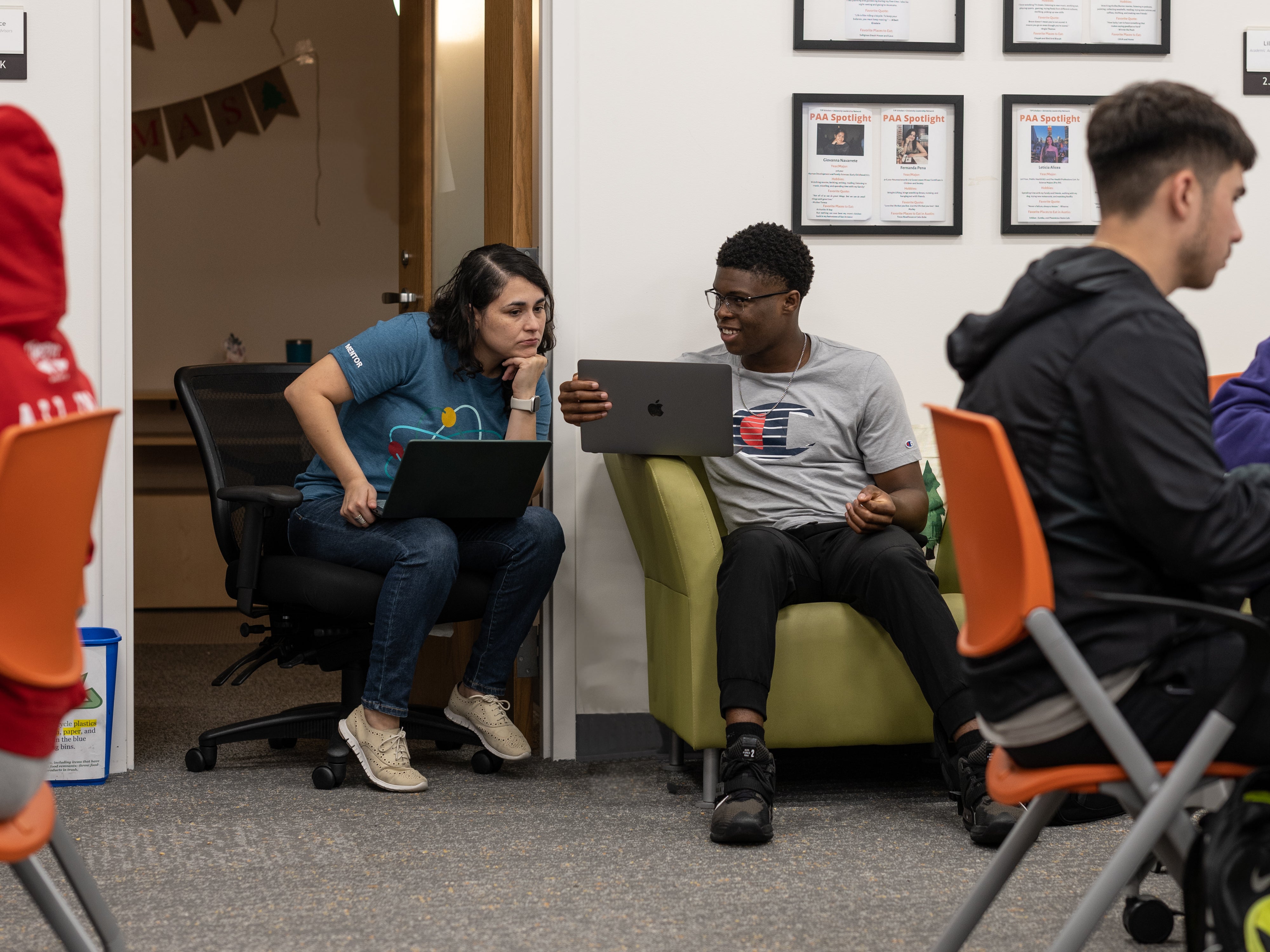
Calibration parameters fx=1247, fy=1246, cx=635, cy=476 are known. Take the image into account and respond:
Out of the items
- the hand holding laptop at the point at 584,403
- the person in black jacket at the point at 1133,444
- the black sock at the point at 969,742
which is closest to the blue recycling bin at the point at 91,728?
the hand holding laptop at the point at 584,403

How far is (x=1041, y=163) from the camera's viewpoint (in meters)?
2.84

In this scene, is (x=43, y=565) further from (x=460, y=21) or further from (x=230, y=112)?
(x=230, y=112)

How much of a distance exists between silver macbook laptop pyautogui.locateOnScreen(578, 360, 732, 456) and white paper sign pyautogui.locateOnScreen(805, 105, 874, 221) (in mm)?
619

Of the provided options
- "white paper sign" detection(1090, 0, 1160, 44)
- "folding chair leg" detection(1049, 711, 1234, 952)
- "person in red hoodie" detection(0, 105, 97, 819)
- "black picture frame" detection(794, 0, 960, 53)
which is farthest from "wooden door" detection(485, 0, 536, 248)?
"folding chair leg" detection(1049, 711, 1234, 952)

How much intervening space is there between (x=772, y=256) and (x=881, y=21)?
0.68m

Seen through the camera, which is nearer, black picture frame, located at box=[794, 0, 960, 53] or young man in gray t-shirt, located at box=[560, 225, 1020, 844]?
young man in gray t-shirt, located at box=[560, 225, 1020, 844]

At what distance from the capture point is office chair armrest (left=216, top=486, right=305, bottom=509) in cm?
238

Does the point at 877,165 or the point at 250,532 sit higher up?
the point at 877,165

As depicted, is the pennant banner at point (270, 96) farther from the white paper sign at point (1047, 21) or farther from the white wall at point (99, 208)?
the white paper sign at point (1047, 21)

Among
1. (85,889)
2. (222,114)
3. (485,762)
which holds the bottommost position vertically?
(485,762)

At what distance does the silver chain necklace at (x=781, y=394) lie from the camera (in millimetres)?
2518

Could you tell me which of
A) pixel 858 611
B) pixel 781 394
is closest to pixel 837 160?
pixel 781 394

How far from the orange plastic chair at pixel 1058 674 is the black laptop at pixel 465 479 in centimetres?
118

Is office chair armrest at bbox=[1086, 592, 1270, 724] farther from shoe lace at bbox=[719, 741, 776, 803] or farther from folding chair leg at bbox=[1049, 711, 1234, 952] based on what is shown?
shoe lace at bbox=[719, 741, 776, 803]
